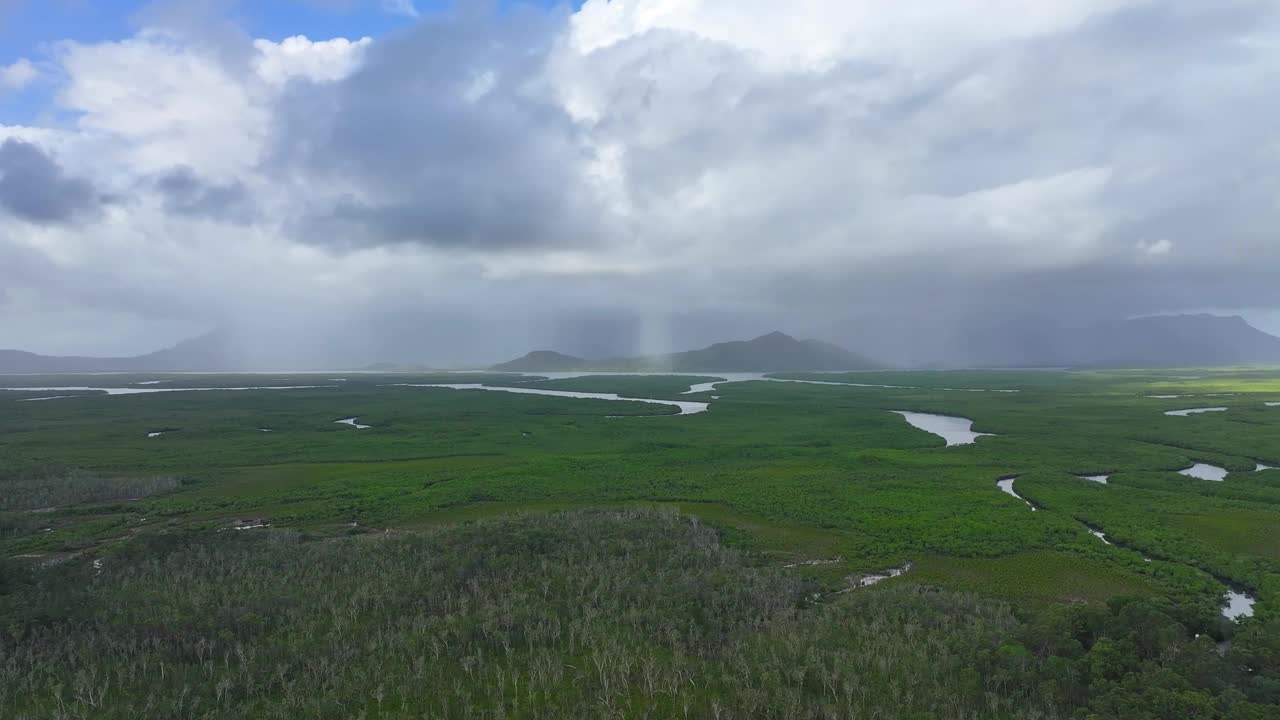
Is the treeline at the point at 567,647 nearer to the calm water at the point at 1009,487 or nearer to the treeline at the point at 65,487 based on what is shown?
the treeline at the point at 65,487

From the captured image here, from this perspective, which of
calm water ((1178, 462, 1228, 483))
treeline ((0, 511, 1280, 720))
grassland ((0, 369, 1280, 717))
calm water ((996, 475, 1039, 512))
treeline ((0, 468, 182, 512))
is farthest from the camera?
calm water ((1178, 462, 1228, 483))

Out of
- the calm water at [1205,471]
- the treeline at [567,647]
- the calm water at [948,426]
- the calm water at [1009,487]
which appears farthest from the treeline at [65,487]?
the calm water at [1205,471]

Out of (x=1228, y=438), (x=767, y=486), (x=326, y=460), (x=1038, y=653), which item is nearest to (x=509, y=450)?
(x=326, y=460)

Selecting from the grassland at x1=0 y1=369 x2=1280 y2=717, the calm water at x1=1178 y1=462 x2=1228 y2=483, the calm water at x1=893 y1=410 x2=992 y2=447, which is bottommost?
the calm water at x1=1178 y1=462 x2=1228 y2=483

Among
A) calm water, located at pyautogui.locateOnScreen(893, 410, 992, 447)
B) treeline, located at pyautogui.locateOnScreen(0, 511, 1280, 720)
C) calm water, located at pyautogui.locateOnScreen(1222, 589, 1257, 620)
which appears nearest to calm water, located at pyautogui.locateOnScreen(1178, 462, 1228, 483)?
calm water, located at pyautogui.locateOnScreen(893, 410, 992, 447)

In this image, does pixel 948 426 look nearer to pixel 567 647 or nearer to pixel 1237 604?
pixel 1237 604

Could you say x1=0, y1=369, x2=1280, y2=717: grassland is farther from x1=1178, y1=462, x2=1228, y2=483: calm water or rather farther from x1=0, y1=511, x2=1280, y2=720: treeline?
x1=1178, y1=462, x2=1228, y2=483: calm water
